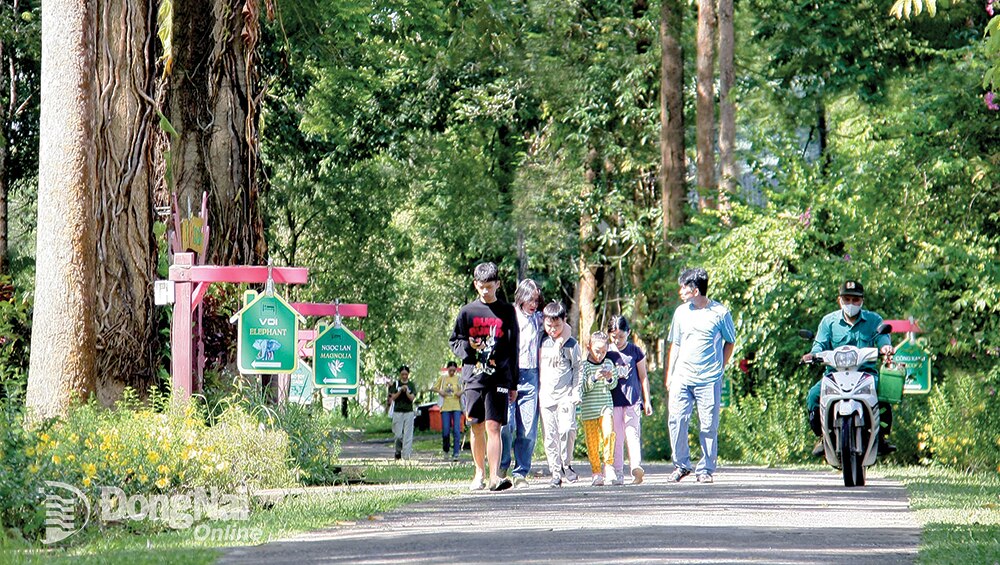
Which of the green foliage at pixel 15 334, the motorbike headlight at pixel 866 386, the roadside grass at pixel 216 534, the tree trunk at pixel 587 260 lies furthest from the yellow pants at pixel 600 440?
the tree trunk at pixel 587 260

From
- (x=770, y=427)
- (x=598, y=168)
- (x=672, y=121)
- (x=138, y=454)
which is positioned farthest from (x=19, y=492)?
(x=598, y=168)

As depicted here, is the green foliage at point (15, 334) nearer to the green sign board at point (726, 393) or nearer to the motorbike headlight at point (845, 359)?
the green sign board at point (726, 393)

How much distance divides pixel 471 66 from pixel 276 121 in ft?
18.3

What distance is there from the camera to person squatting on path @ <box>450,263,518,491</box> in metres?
14.6

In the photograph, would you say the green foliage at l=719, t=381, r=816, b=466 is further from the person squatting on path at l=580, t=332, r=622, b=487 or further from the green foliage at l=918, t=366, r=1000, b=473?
the person squatting on path at l=580, t=332, r=622, b=487

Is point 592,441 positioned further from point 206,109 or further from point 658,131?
point 658,131

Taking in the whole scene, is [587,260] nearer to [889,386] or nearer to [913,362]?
[913,362]

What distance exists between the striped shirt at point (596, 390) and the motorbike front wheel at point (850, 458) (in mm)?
2359

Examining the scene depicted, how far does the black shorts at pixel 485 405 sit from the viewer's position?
1462 centimetres

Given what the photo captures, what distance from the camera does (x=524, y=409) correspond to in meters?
16.0

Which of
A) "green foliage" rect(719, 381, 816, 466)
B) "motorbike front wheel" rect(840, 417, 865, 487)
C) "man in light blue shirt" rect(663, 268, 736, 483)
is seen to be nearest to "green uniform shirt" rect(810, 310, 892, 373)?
"motorbike front wheel" rect(840, 417, 865, 487)

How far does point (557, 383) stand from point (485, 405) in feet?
5.19

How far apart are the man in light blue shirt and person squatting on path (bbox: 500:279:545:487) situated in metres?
1.31

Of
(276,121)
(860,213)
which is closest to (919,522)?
(860,213)
